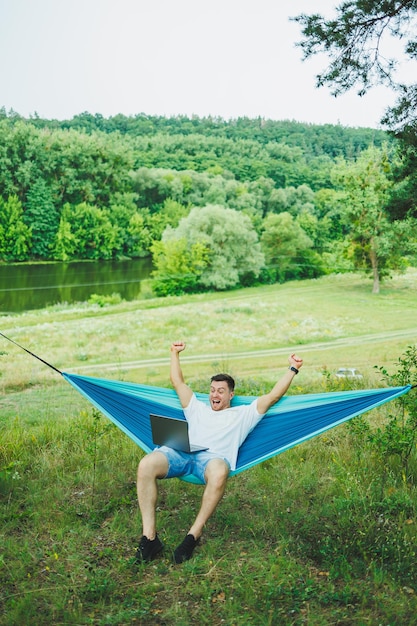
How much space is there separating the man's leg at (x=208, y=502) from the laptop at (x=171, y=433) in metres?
0.12

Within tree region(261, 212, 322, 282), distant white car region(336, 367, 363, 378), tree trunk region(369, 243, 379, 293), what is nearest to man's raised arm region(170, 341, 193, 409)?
distant white car region(336, 367, 363, 378)

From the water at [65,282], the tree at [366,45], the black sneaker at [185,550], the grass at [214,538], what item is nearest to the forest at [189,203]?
the water at [65,282]

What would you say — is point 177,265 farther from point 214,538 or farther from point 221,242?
point 214,538

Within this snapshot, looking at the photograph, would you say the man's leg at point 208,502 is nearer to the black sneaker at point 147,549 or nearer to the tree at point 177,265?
the black sneaker at point 147,549

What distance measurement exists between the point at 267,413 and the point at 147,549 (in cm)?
60

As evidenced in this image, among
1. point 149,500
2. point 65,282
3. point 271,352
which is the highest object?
point 65,282

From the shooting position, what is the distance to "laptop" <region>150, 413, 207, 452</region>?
198 centimetres

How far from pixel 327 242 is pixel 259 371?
5559 millimetres

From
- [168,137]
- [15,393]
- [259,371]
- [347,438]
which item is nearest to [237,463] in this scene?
[347,438]

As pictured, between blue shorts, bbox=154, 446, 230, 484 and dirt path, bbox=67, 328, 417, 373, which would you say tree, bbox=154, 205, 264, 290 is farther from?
blue shorts, bbox=154, 446, 230, 484

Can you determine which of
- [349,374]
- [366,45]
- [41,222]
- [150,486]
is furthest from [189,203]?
[150,486]

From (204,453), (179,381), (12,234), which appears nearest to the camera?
(204,453)

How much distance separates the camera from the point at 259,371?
9.62 meters

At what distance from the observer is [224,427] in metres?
2.03
